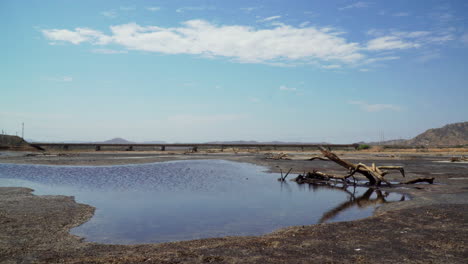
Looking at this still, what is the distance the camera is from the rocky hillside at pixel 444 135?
137 meters

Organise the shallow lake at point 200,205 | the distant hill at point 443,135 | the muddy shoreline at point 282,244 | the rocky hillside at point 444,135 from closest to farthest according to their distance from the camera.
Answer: the muddy shoreline at point 282,244, the shallow lake at point 200,205, the rocky hillside at point 444,135, the distant hill at point 443,135

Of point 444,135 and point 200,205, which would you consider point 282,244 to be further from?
point 444,135

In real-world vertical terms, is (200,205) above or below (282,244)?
below

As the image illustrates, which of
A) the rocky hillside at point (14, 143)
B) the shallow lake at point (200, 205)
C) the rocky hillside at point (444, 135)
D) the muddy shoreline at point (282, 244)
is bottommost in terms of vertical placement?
the shallow lake at point (200, 205)

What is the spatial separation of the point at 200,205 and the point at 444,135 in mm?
157834

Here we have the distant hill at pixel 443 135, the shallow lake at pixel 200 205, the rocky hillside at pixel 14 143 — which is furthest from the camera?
the distant hill at pixel 443 135

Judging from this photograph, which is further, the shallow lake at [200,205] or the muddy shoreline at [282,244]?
the shallow lake at [200,205]

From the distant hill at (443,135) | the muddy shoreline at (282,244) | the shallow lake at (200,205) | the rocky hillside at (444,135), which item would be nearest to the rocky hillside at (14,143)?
the shallow lake at (200,205)

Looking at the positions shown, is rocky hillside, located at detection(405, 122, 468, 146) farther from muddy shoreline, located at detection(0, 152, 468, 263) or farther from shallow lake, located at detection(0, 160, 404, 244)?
muddy shoreline, located at detection(0, 152, 468, 263)

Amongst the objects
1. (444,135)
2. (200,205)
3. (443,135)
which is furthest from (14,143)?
(444,135)

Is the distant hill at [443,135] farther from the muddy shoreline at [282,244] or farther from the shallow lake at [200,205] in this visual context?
the muddy shoreline at [282,244]

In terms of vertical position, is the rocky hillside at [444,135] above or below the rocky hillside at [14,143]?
above

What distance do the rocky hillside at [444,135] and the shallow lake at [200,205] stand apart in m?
132

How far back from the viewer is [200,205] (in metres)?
16.9
